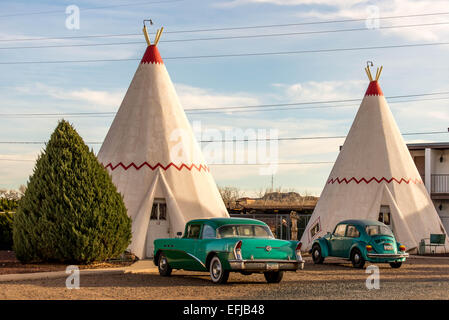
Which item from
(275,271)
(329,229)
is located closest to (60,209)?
(275,271)

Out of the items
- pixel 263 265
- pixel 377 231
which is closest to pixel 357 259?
pixel 377 231

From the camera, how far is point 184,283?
11.9m

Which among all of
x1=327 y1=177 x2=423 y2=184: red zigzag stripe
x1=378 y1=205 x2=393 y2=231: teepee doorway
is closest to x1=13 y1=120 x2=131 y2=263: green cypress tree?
x1=327 y1=177 x2=423 y2=184: red zigzag stripe

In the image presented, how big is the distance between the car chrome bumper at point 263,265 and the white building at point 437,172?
20.5 metres

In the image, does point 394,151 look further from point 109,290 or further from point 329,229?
point 109,290

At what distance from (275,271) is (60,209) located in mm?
5404

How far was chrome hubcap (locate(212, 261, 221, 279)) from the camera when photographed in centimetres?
1160

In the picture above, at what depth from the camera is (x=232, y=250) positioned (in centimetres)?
1126

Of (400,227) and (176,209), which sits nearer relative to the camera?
(176,209)

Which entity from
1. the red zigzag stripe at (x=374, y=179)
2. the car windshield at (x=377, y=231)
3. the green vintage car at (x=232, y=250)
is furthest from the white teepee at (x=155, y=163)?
the green vintage car at (x=232, y=250)

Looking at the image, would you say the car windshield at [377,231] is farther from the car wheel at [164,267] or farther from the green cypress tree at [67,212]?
the green cypress tree at [67,212]

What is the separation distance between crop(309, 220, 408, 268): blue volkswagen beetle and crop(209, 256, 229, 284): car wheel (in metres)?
5.80

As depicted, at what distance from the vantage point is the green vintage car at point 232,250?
37.1 ft
